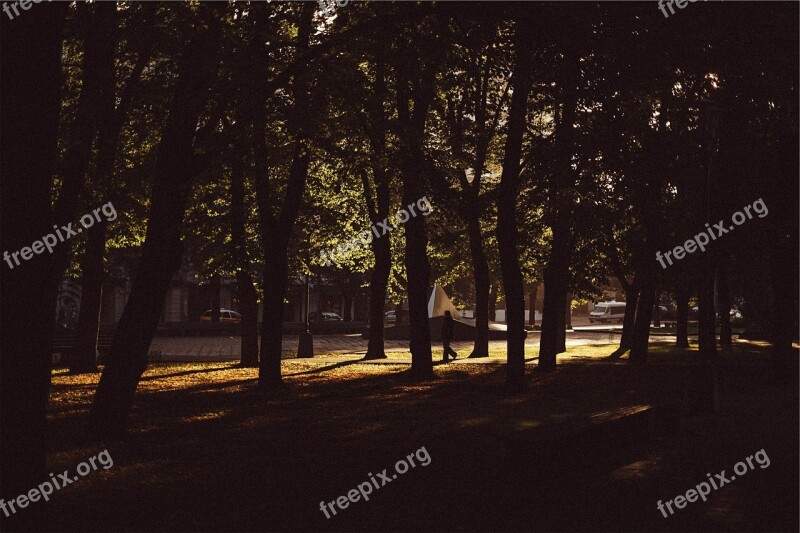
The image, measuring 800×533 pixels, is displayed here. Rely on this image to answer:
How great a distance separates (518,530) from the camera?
6.98 metres

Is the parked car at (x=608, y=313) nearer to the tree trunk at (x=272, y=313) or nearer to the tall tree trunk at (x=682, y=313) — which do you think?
the tall tree trunk at (x=682, y=313)

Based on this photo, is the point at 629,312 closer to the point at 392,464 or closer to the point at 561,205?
the point at 561,205

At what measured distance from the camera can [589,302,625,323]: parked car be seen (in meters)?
94.4

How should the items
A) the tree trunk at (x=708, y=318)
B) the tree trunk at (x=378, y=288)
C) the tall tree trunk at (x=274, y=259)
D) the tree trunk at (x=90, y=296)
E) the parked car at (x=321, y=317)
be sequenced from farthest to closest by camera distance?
the parked car at (x=321, y=317) < the tree trunk at (x=378, y=288) < the tree trunk at (x=90, y=296) < the tall tree trunk at (x=274, y=259) < the tree trunk at (x=708, y=318)

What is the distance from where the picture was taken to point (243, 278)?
24562 mm

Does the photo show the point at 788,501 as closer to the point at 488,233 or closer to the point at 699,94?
the point at 699,94

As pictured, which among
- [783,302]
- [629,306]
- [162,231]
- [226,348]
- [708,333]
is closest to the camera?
[162,231]

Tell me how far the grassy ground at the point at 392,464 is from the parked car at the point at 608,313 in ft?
254

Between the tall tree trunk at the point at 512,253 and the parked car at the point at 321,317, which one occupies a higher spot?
the tall tree trunk at the point at 512,253

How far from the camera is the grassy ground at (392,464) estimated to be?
732 centimetres

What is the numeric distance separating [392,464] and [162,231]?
185 inches

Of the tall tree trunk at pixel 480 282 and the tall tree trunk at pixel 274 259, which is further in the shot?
the tall tree trunk at pixel 480 282

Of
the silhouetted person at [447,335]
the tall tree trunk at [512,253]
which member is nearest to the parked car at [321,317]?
the silhouetted person at [447,335]

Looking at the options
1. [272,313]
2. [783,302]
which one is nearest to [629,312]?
[783,302]
